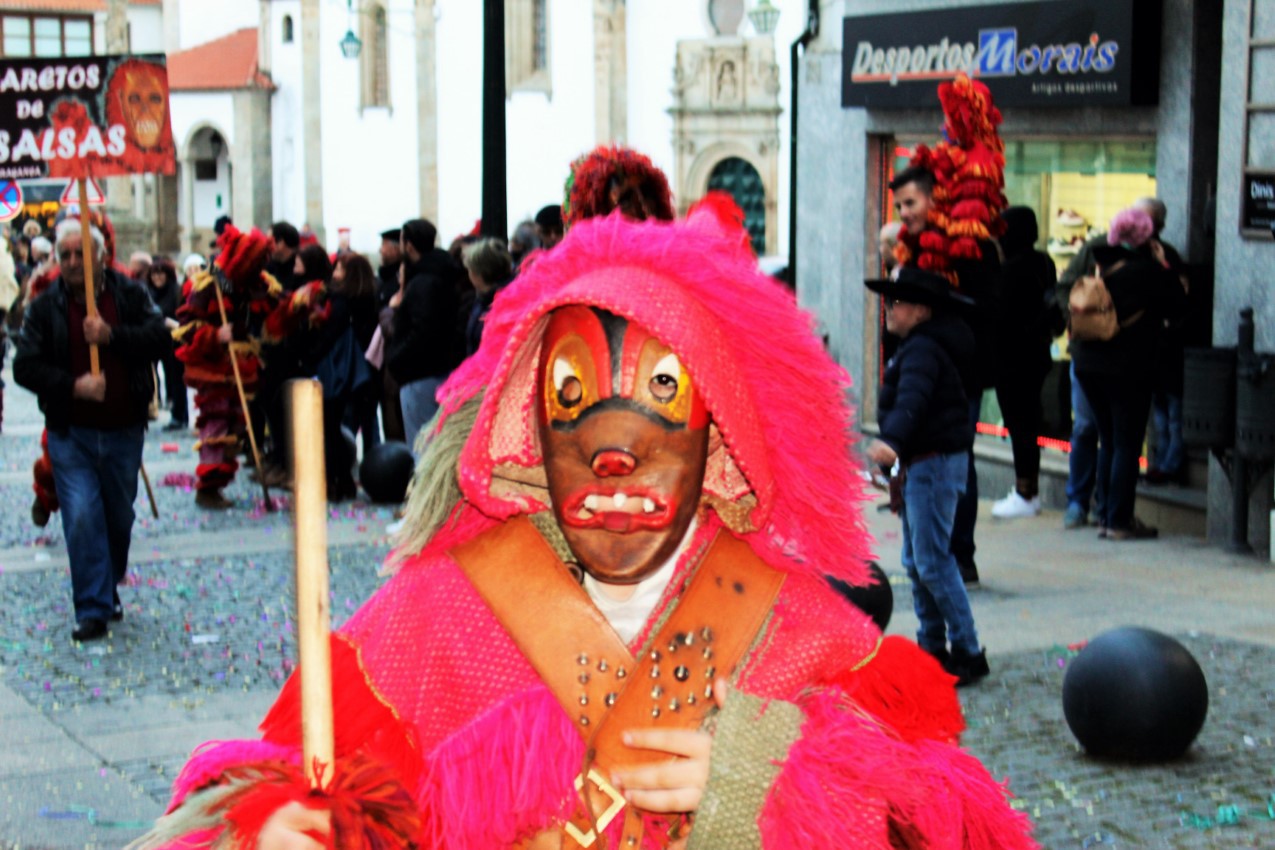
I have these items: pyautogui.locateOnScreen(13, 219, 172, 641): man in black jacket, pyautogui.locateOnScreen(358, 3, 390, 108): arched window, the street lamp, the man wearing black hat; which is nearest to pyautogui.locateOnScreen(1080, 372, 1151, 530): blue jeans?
the man wearing black hat

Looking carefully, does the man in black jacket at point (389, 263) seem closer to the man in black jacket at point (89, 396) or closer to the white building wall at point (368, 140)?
the man in black jacket at point (89, 396)

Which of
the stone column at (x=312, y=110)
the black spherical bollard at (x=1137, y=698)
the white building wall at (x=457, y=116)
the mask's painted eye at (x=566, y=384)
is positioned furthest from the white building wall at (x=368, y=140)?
the mask's painted eye at (x=566, y=384)

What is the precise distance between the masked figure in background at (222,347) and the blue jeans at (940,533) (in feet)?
19.6

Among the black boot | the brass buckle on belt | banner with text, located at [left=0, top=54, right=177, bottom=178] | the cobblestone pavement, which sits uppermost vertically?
banner with text, located at [left=0, top=54, right=177, bottom=178]

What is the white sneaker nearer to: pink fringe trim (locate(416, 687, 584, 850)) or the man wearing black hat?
the man wearing black hat

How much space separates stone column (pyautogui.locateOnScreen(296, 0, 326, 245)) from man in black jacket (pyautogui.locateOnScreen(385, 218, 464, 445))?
32.1 meters

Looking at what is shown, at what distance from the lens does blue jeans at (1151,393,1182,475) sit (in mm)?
10672

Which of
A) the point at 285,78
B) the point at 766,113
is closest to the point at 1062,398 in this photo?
the point at 766,113

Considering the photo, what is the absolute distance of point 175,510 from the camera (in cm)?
1202

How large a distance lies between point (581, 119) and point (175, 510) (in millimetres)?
26463

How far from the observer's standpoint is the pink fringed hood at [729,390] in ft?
9.05

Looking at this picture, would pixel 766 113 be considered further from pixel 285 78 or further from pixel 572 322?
pixel 572 322

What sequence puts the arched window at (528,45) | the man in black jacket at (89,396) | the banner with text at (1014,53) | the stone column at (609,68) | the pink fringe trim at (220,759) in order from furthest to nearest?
the arched window at (528,45) → the stone column at (609,68) → the banner with text at (1014,53) → the man in black jacket at (89,396) → the pink fringe trim at (220,759)

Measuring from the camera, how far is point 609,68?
36906 millimetres
